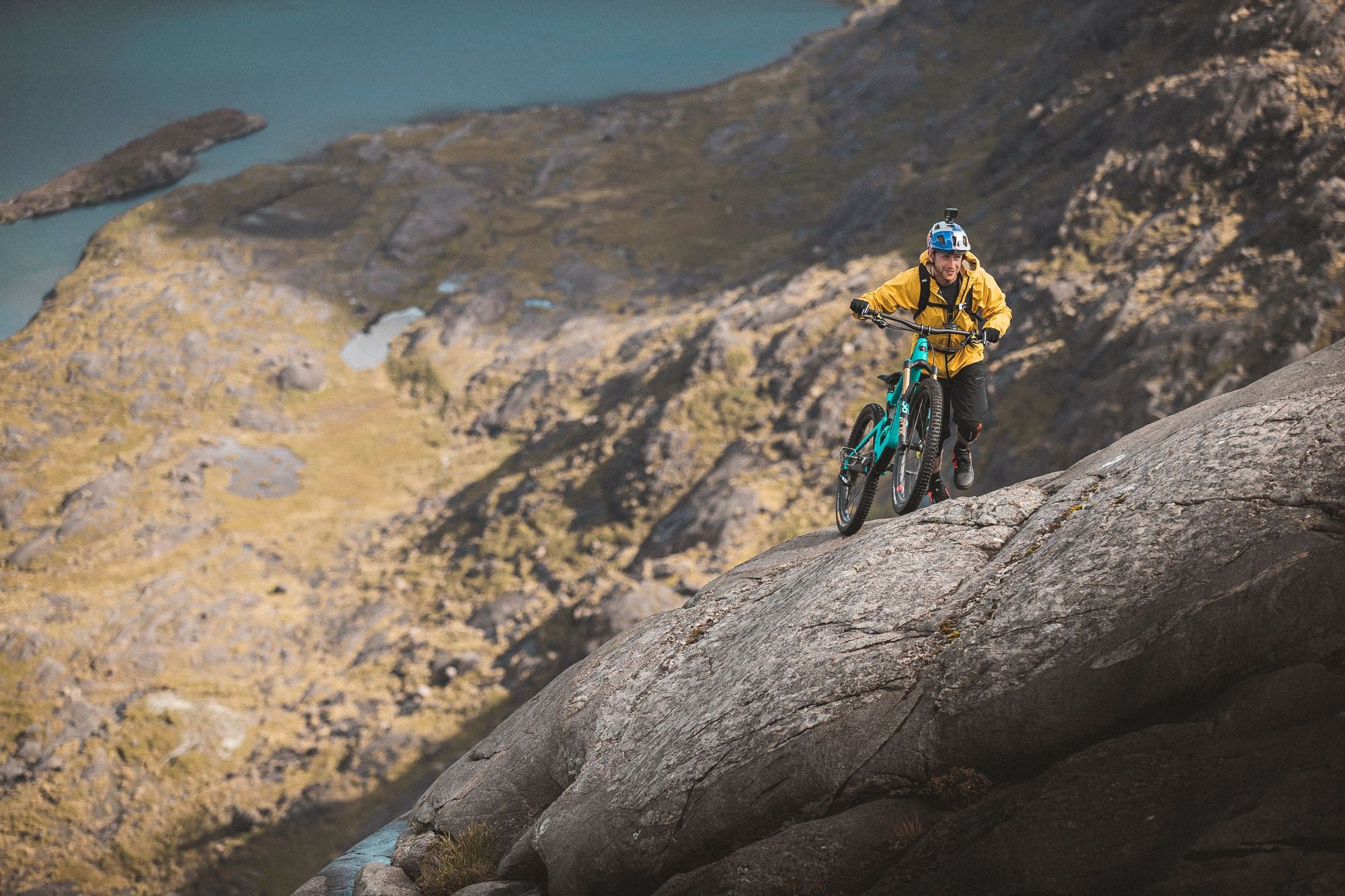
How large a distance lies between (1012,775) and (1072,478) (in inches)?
173

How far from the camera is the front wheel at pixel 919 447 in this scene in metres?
13.6

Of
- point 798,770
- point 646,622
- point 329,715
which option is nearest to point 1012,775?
point 798,770

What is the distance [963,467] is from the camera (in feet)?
47.9

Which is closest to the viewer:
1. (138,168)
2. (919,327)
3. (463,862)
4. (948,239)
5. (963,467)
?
(948,239)

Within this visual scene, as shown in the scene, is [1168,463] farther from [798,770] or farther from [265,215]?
[265,215]

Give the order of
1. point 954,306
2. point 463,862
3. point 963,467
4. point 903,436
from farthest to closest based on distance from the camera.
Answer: point 963,467
point 903,436
point 463,862
point 954,306

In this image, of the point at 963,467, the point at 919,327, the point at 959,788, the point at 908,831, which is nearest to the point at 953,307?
the point at 919,327

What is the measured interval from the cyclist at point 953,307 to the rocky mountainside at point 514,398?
2421cm

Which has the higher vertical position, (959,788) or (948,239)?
(948,239)

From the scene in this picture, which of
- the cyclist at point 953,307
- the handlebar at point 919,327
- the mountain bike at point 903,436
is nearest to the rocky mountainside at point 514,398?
the mountain bike at point 903,436

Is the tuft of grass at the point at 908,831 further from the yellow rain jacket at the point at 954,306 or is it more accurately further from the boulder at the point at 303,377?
the boulder at the point at 303,377

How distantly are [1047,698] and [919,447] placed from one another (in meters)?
5.51

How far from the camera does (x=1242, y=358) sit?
33562 mm

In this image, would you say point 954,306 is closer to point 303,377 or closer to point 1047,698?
point 1047,698
